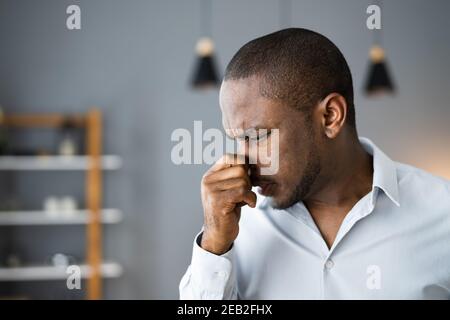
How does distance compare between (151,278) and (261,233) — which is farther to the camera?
(151,278)

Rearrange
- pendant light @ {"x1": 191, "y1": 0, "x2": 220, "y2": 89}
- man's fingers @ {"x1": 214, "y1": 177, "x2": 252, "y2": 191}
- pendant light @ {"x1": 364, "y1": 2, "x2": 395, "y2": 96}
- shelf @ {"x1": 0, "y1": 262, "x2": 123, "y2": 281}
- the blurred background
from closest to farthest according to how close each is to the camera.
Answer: man's fingers @ {"x1": 214, "y1": 177, "x2": 252, "y2": 191}, pendant light @ {"x1": 364, "y1": 2, "x2": 395, "y2": 96}, pendant light @ {"x1": 191, "y1": 0, "x2": 220, "y2": 89}, the blurred background, shelf @ {"x1": 0, "y1": 262, "x2": 123, "y2": 281}

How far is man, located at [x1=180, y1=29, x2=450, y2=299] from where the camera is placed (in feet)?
1.65

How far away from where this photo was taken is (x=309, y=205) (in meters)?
0.58

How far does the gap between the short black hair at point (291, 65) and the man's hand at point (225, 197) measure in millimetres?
78

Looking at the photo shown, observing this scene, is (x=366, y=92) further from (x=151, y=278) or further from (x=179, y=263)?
(x=151, y=278)

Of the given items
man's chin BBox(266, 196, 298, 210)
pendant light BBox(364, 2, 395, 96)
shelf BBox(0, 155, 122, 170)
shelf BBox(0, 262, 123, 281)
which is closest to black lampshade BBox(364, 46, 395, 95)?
pendant light BBox(364, 2, 395, 96)

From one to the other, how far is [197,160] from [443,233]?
0.26m

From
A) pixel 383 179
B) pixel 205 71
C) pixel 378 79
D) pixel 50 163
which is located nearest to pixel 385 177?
pixel 383 179

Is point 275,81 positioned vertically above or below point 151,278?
above

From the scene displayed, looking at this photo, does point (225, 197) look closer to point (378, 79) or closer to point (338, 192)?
point (338, 192)

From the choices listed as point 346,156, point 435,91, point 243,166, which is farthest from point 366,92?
point 243,166

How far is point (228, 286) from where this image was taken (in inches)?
20.6

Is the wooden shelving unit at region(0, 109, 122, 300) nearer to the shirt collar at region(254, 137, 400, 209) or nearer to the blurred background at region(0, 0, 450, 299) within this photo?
the blurred background at region(0, 0, 450, 299)

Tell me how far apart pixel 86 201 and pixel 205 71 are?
0.98 metres
